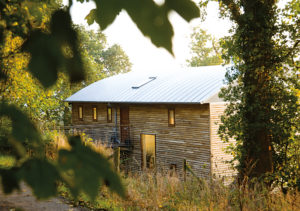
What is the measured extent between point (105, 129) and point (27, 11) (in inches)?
775

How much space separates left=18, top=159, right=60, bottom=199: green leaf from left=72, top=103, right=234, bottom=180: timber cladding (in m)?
12.8

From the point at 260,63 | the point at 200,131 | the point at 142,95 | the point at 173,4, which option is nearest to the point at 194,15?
the point at 173,4

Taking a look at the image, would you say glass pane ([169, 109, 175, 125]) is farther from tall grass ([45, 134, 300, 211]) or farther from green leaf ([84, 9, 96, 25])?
green leaf ([84, 9, 96, 25])

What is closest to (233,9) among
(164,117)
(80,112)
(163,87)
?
(164,117)

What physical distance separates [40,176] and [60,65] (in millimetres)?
245

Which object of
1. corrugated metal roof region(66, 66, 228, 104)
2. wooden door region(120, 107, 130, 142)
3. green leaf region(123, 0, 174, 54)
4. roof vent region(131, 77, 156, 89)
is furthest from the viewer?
roof vent region(131, 77, 156, 89)

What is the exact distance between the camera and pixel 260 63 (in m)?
7.96

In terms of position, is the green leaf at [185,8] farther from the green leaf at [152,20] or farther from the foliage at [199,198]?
the foliage at [199,198]

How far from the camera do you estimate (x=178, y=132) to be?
16516mm

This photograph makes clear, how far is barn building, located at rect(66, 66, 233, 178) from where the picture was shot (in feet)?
49.6

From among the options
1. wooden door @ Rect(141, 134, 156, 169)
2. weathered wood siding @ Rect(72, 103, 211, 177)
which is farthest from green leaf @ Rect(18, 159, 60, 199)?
wooden door @ Rect(141, 134, 156, 169)

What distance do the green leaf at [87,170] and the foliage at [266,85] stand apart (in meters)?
7.66

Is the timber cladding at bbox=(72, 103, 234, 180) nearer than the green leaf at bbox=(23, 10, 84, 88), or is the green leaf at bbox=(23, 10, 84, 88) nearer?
the green leaf at bbox=(23, 10, 84, 88)

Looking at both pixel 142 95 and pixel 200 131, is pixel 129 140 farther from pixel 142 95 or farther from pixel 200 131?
pixel 200 131
